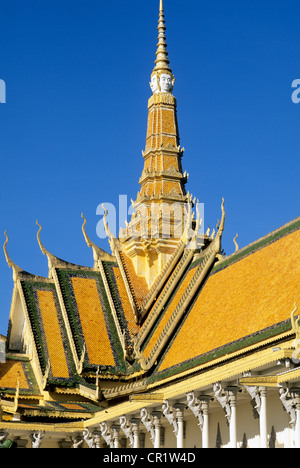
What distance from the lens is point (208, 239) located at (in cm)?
3928

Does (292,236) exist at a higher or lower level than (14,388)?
higher

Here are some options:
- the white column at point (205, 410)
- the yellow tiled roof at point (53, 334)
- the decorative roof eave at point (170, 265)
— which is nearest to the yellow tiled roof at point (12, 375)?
the yellow tiled roof at point (53, 334)

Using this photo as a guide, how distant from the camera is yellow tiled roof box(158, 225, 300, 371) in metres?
27.9

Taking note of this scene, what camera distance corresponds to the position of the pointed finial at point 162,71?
44938 mm

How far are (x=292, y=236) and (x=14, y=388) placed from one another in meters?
11.0

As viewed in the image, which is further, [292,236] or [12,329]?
[12,329]

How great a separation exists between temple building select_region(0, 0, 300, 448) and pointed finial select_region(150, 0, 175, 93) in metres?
0.06

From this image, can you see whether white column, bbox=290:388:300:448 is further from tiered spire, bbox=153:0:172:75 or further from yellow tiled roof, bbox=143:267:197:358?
tiered spire, bbox=153:0:172:75

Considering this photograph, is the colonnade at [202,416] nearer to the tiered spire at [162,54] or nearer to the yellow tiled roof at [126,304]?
the yellow tiled roof at [126,304]

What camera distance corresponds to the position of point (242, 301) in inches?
1191

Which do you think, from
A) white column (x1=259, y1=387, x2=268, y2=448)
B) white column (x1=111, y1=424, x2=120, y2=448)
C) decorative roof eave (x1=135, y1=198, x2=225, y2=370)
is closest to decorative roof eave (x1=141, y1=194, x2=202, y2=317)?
decorative roof eave (x1=135, y1=198, x2=225, y2=370)
